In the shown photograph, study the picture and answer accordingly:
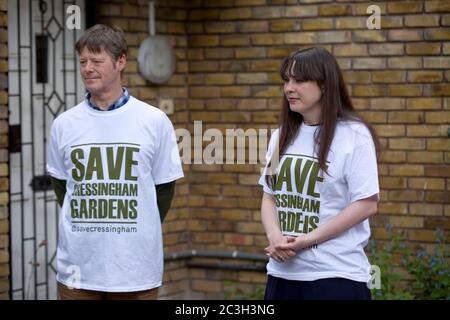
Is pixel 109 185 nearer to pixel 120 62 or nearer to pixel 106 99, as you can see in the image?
pixel 106 99

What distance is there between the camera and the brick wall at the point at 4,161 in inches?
213

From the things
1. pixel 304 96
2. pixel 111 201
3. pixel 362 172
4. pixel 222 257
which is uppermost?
pixel 304 96

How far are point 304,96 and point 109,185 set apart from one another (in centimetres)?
93

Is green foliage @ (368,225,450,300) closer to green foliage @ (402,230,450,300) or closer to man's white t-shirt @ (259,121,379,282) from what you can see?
green foliage @ (402,230,450,300)

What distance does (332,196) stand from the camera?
12.5ft

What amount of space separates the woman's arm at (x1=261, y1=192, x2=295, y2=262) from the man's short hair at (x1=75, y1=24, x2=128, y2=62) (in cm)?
93

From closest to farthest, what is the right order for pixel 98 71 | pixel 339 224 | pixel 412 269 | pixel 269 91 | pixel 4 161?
pixel 339 224
pixel 98 71
pixel 4 161
pixel 412 269
pixel 269 91

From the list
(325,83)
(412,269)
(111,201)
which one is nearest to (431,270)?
(412,269)

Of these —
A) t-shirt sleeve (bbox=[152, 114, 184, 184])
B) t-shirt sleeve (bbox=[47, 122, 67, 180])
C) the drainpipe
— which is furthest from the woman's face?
the drainpipe

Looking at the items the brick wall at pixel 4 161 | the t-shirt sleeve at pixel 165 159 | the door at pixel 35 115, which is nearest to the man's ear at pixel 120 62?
the t-shirt sleeve at pixel 165 159

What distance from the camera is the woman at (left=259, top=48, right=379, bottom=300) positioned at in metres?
3.78

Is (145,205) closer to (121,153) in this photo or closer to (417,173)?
(121,153)
